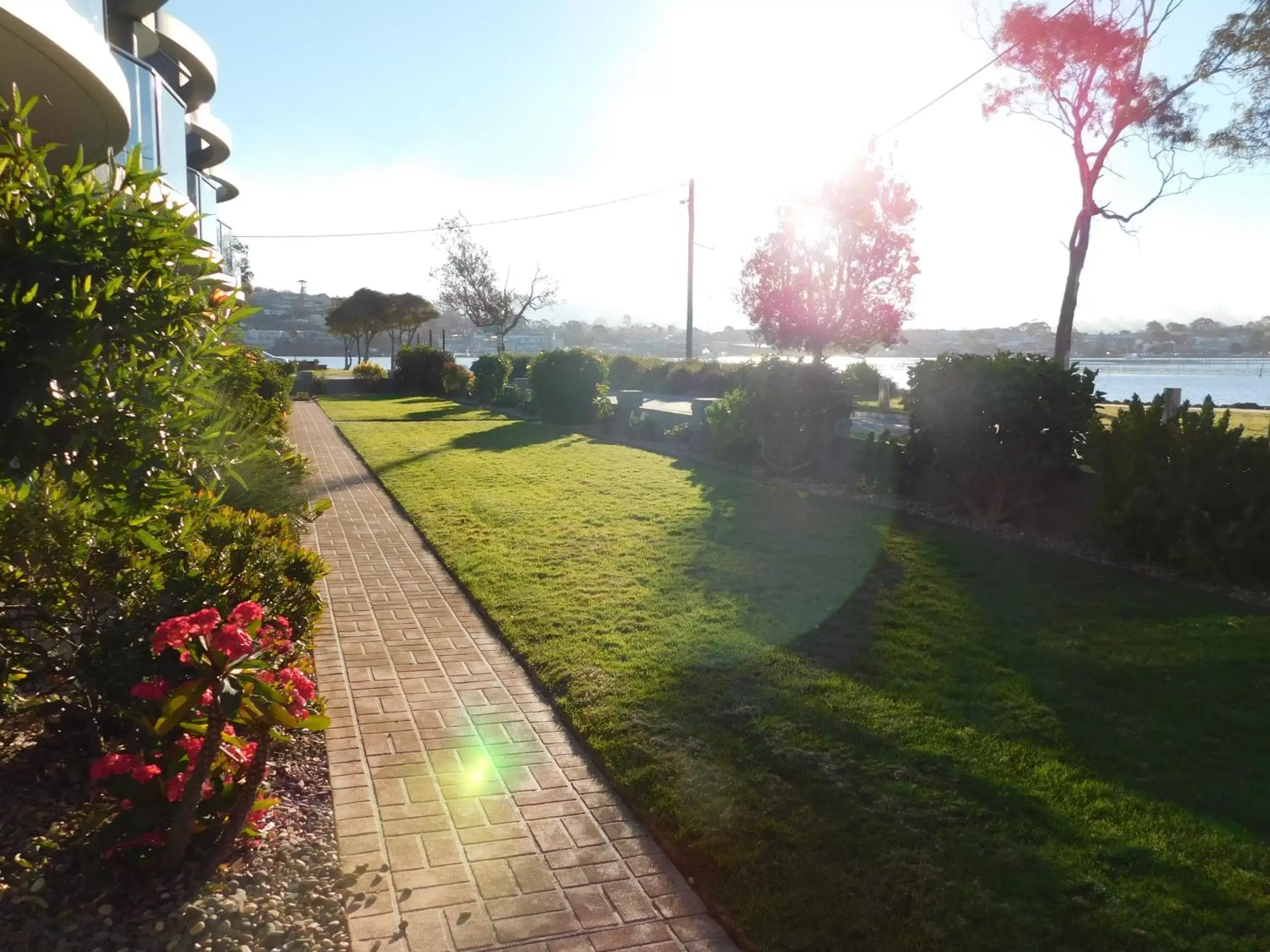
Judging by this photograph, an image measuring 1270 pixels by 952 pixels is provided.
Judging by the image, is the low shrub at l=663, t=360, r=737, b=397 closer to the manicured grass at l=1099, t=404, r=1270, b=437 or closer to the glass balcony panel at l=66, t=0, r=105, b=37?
the manicured grass at l=1099, t=404, r=1270, b=437

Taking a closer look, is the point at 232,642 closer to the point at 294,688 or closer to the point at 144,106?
the point at 294,688

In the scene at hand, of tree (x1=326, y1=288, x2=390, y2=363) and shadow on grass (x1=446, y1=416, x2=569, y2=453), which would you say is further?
tree (x1=326, y1=288, x2=390, y2=363)

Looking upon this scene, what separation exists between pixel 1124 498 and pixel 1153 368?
28.2 meters

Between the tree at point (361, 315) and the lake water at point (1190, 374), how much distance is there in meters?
7.92

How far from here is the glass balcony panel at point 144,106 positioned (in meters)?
12.2

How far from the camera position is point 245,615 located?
3.18 metres

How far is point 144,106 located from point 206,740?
1275cm

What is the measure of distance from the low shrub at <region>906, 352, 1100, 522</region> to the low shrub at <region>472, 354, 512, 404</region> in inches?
746

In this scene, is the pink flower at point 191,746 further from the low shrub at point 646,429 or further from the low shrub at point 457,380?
the low shrub at point 457,380

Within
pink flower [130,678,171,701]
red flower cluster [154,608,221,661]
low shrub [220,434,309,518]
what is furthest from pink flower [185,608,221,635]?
low shrub [220,434,309,518]

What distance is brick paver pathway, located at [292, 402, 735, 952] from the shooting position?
124 inches

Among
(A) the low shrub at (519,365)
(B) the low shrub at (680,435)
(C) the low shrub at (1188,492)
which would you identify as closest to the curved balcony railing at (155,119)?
(B) the low shrub at (680,435)

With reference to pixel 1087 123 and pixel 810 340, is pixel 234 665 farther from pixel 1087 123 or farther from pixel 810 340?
pixel 810 340

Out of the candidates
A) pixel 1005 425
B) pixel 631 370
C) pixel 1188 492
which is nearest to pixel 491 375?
pixel 631 370
